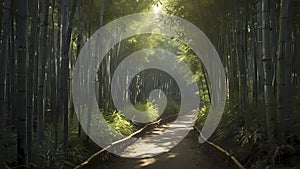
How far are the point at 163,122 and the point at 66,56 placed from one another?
477 inches

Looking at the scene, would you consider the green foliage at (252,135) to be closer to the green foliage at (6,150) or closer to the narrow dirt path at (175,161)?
the narrow dirt path at (175,161)

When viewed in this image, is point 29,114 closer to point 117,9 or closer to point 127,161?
point 127,161

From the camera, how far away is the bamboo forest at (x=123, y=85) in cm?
474

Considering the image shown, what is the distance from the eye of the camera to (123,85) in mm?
14648

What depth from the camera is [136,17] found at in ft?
36.4

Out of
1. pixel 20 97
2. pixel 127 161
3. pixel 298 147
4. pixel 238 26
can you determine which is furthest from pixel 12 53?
pixel 298 147

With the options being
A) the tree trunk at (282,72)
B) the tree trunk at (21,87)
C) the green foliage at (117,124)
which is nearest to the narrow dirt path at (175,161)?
the tree trunk at (282,72)

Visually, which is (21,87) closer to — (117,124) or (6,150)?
(6,150)

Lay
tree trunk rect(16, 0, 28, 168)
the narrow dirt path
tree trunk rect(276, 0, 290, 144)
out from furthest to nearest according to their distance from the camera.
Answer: the narrow dirt path
tree trunk rect(276, 0, 290, 144)
tree trunk rect(16, 0, 28, 168)

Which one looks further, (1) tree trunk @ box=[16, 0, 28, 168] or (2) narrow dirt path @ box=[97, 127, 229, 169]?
(2) narrow dirt path @ box=[97, 127, 229, 169]

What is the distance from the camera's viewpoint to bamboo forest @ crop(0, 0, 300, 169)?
4738mm

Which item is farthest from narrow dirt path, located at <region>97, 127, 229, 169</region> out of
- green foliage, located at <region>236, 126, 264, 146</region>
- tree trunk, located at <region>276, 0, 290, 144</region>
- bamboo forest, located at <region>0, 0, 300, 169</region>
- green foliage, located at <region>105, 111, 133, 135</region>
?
green foliage, located at <region>105, 111, 133, 135</region>

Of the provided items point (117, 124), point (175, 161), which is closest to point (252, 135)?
point (175, 161)

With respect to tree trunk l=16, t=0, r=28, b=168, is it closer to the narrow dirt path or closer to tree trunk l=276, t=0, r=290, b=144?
the narrow dirt path
